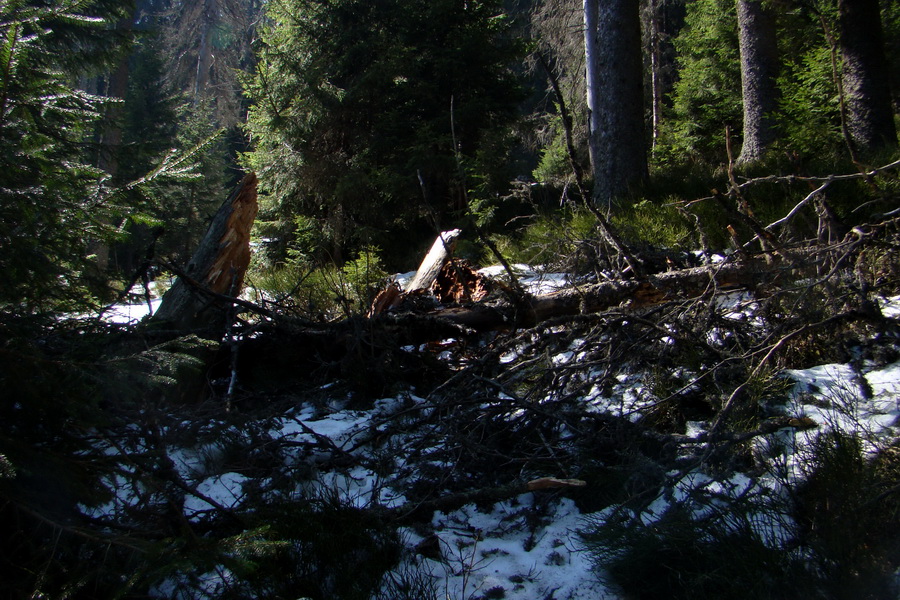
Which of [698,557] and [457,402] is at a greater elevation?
[457,402]

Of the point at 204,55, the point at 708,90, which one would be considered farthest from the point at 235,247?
the point at 204,55

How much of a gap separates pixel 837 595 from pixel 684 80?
581 inches

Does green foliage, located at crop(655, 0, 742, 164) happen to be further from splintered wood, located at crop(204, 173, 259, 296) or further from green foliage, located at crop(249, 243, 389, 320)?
splintered wood, located at crop(204, 173, 259, 296)

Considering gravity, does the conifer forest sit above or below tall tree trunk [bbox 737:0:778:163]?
below

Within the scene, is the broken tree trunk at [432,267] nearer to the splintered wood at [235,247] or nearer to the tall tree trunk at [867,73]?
the splintered wood at [235,247]

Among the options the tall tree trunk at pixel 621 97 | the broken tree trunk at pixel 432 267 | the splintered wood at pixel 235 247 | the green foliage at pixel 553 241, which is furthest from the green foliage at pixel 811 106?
the splintered wood at pixel 235 247

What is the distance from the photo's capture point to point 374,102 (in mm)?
9742

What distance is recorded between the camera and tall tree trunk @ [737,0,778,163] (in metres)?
9.45

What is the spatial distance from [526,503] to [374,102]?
27.1ft

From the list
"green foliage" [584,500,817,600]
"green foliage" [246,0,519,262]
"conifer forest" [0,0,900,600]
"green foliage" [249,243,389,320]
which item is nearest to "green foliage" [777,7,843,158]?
"conifer forest" [0,0,900,600]

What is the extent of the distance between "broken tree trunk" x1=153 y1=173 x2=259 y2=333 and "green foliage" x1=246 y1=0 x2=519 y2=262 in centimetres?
416

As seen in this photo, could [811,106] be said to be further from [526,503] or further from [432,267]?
[526,503]

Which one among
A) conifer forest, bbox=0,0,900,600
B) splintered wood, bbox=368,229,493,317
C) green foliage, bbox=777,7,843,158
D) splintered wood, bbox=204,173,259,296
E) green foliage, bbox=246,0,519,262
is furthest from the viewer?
green foliage, bbox=246,0,519,262

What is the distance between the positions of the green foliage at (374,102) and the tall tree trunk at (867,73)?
448 cm
